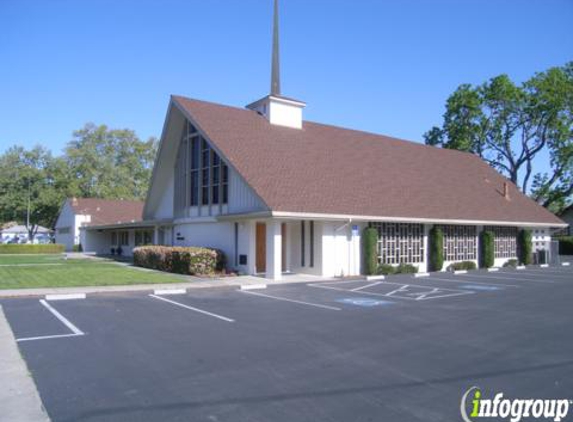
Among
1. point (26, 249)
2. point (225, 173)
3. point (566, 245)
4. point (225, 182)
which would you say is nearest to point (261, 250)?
point (225, 182)

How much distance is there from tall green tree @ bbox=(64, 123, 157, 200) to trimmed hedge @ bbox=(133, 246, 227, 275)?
4756 centimetres

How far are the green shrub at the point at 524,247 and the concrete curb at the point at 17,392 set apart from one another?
28.7 m

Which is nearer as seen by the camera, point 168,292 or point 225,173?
point 168,292

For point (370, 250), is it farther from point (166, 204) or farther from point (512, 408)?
point (512, 408)

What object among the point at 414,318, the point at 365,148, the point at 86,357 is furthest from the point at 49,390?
the point at 365,148

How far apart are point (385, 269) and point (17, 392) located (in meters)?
17.7

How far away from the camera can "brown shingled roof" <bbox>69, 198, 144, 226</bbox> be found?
4891cm

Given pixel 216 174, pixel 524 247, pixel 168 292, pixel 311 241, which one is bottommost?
pixel 168 292

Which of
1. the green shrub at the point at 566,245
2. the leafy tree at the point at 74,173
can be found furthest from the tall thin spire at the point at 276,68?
the leafy tree at the point at 74,173

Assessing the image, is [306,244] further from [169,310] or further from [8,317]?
[8,317]

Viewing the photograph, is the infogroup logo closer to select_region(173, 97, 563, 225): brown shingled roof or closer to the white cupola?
select_region(173, 97, 563, 225): brown shingled roof

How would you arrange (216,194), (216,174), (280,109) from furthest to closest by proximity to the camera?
(280,109) → (216,174) → (216,194)

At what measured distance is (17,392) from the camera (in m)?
5.64

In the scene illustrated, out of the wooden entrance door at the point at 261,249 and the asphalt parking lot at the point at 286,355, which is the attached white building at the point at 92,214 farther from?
the asphalt parking lot at the point at 286,355
